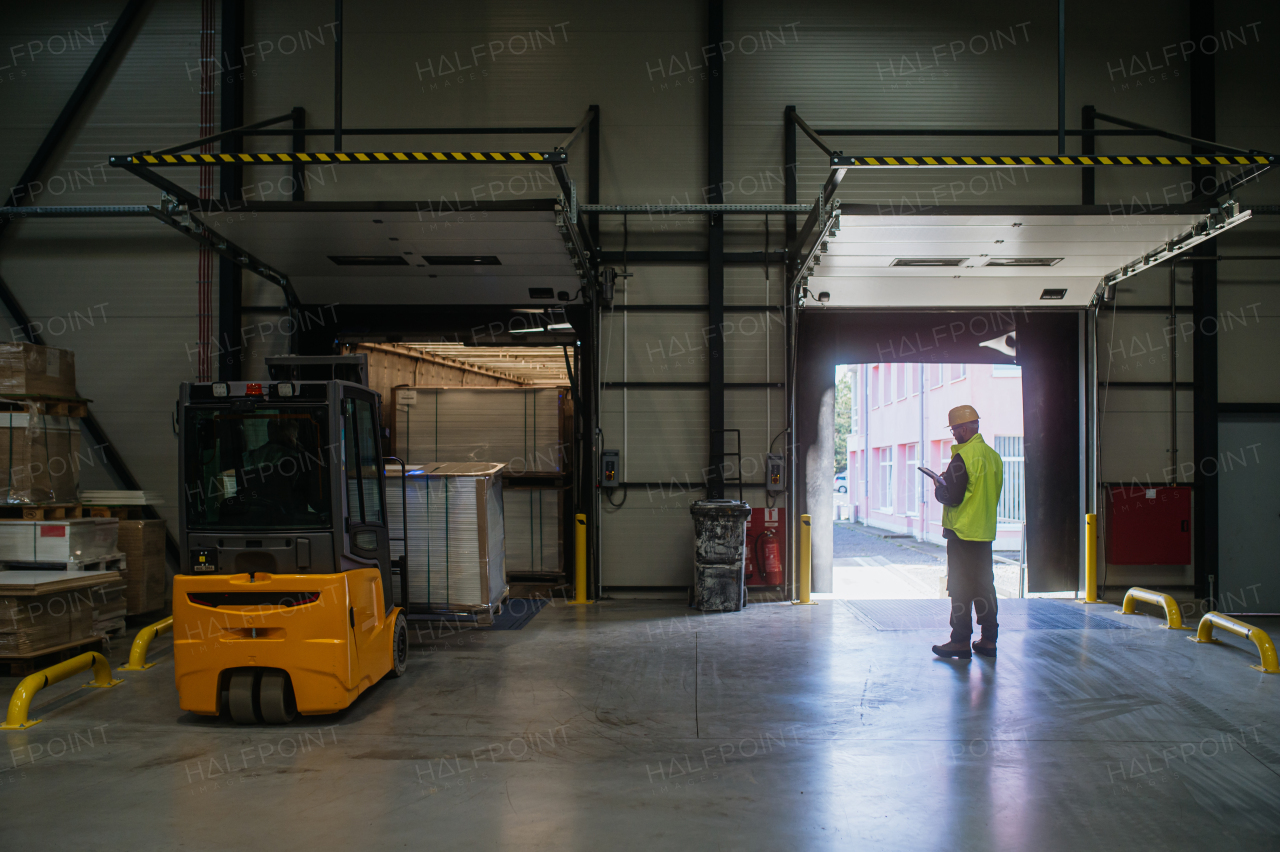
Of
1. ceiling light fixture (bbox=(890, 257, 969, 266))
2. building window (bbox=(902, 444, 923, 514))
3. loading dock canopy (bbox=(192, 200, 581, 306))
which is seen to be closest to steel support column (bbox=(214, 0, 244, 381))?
loading dock canopy (bbox=(192, 200, 581, 306))

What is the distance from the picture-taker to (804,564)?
30.3ft

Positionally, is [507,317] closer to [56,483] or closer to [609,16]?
[609,16]

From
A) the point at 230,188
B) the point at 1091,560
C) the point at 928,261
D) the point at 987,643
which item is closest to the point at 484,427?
the point at 230,188

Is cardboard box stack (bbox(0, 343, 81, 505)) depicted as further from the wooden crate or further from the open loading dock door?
the open loading dock door

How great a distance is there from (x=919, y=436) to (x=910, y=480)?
1.98 m

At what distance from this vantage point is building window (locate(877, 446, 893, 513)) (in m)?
28.3

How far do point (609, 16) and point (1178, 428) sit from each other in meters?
9.22

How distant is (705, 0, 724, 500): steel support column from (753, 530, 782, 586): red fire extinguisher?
2.93 ft

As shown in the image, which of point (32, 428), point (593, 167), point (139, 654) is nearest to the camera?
point (139, 654)

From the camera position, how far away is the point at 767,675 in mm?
6254

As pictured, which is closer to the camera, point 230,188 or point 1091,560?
point 1091,560

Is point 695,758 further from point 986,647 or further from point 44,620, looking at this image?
point 44,620

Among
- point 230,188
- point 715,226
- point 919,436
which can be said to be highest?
point 230,188

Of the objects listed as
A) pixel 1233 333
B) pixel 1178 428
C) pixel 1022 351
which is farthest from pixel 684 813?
pixel 1233 333
